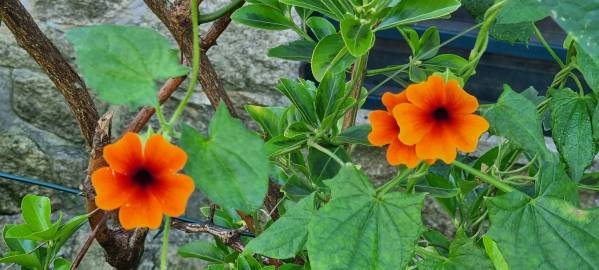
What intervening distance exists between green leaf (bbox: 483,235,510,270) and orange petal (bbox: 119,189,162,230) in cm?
29

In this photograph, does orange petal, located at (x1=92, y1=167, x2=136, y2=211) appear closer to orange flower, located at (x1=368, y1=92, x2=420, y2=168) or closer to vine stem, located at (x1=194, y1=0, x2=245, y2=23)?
orange flower, located at (x1=368, y1=92, x2=420, y2=168)

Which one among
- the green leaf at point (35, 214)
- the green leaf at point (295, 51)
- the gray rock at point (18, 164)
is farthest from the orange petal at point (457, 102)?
the gray rock at point (18, 164)

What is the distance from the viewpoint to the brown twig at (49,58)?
0.80 m

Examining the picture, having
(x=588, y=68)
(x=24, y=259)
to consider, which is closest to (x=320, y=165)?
(x=588, y=68)

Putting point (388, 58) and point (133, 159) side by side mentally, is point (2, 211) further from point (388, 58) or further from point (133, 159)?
point (133, 159)

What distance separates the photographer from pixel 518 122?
616mm

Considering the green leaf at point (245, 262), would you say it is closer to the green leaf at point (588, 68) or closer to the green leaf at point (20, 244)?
the green leaf at point (20, 244)

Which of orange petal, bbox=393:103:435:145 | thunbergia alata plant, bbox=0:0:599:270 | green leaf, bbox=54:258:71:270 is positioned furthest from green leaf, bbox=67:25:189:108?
green leaf, bbox=54:258:71:270

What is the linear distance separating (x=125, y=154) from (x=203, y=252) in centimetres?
57

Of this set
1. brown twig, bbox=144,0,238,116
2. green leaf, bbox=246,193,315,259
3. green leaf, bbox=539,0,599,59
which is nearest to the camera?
green leaf, bbox=539,0,599,59

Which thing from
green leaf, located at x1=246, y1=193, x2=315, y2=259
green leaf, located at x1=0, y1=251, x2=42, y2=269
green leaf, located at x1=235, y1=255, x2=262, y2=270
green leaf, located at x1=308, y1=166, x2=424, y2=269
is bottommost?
green leaf, located at x1=235, y1=255, x2=262, y2=270

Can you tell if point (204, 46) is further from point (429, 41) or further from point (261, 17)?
point (429, 41)

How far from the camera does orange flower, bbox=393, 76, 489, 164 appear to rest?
0.52m

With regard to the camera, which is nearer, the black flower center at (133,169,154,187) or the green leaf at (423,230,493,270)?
the black flower center at (133,169,154,187)
